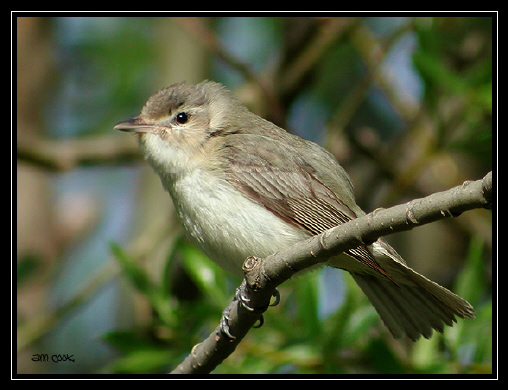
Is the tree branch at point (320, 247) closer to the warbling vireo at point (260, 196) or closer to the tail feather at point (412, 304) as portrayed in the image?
the warbling vireo at point (260, 196)

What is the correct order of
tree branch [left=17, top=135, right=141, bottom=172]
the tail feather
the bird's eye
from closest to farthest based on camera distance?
the tail feather < the bird's eye < tree branch [left=17, top=135, right=141, bottom=172]

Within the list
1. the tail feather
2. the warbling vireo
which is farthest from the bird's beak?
the tail feather

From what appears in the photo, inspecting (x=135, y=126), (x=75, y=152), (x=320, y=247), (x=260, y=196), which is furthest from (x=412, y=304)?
(x=75, y=152)

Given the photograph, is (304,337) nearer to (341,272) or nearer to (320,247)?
(341,272)

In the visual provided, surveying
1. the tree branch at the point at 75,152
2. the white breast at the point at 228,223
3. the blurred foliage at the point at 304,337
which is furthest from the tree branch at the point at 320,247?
Answer: the tree branch at the point at 75,152

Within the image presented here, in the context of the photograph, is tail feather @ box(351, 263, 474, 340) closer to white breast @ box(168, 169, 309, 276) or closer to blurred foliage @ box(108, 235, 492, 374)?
blurred foliage @ box(108, 235, 492, 374)

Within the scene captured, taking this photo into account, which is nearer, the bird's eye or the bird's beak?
the bird's beak

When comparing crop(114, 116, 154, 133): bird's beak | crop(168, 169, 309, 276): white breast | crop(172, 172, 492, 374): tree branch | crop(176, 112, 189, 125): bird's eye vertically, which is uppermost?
crop(176, 112, 189, 125): bird's eye

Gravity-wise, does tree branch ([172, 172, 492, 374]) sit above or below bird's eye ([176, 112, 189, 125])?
below
